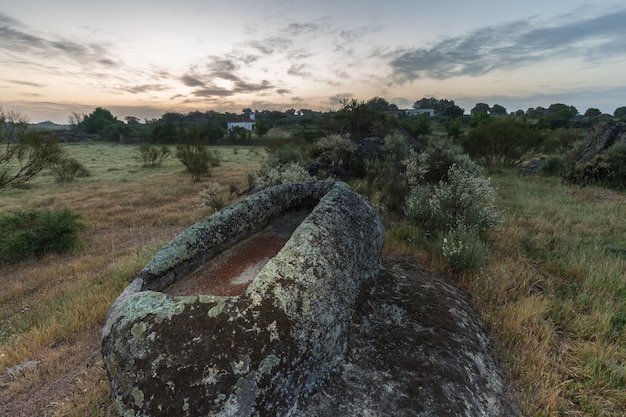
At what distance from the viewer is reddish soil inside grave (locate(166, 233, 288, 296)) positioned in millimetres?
3463

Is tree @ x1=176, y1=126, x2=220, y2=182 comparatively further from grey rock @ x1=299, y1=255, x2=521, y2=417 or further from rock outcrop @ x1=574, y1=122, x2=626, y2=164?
rock outcrop @ x1=574, y1=122, x2=626, y2=164

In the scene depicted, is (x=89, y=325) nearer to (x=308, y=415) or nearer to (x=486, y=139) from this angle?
(x=308, y=415)

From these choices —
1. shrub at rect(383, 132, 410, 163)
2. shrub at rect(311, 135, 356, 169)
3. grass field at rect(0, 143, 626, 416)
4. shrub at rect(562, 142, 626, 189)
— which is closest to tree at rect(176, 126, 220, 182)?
shrub at rect(311, 135, 356, 169)

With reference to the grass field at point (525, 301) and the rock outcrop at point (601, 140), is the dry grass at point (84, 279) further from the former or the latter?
the rock outcrop at point (601, 140)

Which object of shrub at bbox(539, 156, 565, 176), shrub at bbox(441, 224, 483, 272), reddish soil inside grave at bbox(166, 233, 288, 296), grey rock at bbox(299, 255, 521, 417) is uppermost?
shrub at bbox(539, 156, 565, 176)

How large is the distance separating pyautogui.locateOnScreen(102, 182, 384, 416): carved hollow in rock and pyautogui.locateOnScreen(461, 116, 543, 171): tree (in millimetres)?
19614

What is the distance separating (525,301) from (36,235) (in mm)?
11517

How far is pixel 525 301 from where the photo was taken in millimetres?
4098

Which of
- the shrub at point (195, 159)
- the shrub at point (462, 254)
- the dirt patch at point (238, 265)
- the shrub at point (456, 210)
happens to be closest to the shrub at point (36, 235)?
the dirt patch at point (238, 265)

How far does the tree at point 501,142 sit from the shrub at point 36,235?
20.3m

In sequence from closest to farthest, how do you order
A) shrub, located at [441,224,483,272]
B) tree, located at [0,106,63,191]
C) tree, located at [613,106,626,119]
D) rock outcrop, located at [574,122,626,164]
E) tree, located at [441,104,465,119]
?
shrub, located at [441,224,483,272] → tree, located at [0,106,63,191] → rock outcrop, located at [574,122,626,164] → tree, located at [613,106,626,119] → tree, located at [441,104,465,119]

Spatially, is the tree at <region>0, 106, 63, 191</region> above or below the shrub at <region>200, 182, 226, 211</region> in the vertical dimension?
above

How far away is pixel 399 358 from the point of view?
9.61ft

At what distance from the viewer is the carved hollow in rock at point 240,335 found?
206cm
